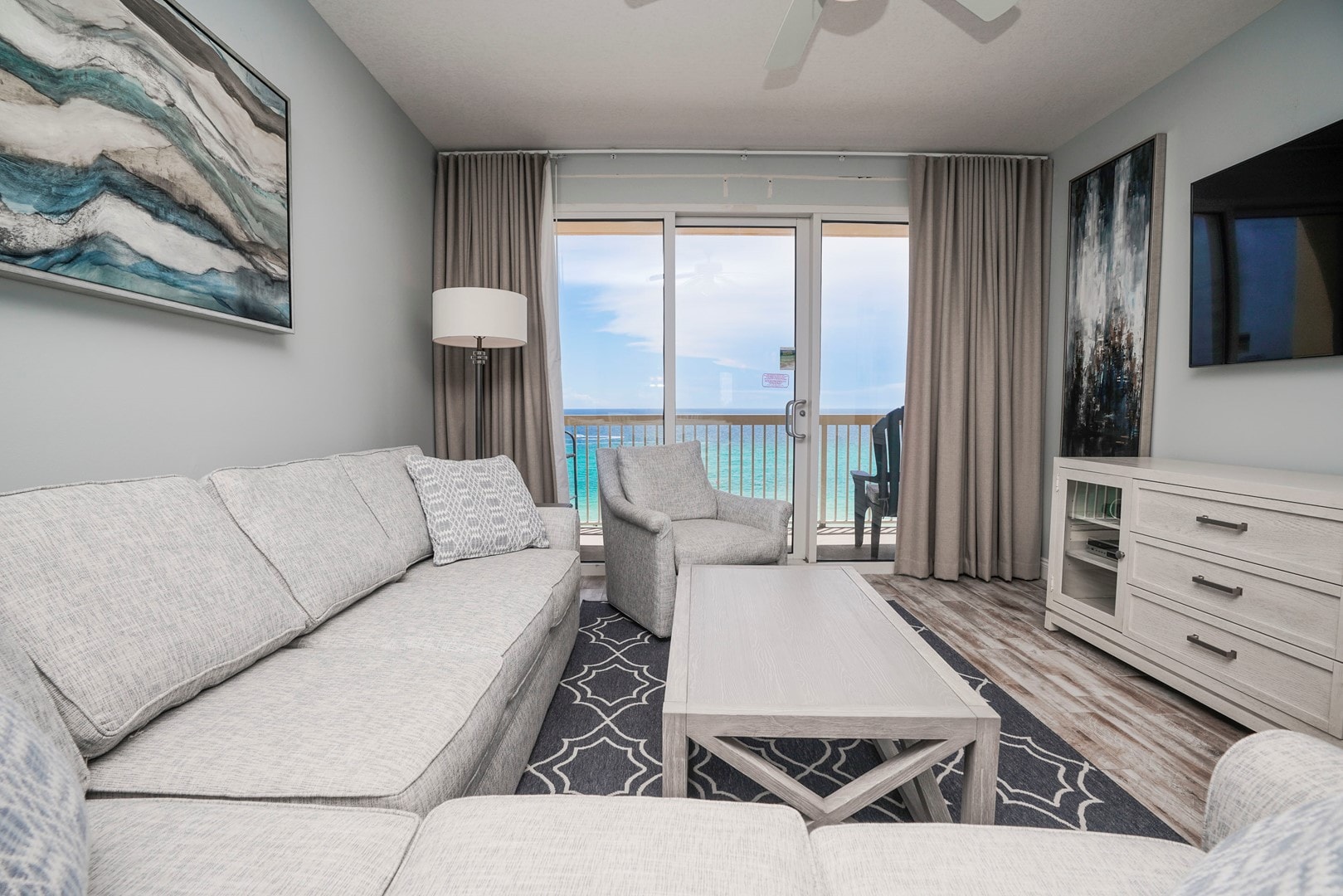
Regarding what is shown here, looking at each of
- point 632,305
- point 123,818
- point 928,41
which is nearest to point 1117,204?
point 928,41

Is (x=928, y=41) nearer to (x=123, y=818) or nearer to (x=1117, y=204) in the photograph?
(x=1117, y=204)

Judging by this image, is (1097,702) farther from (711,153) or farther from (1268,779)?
(711,153)

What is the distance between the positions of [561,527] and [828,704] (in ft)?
5.00

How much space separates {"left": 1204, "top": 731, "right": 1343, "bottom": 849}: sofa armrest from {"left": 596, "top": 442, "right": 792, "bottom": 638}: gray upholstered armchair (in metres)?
1.70

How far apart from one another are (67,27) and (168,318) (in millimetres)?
678

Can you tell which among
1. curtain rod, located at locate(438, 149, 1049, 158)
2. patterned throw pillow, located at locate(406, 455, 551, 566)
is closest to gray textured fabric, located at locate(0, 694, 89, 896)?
patterned throw pillow, located at locate(406, 455, 551, 566)

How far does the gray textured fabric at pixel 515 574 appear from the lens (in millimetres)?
1841

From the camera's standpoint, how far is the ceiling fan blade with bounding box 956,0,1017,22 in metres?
1.82

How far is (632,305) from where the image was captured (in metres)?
3.68

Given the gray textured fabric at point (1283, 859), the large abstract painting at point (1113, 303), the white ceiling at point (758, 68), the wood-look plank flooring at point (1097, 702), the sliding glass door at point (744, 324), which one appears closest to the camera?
the gray textured fabric at point (1283, 859)

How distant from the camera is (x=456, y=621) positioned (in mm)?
1516

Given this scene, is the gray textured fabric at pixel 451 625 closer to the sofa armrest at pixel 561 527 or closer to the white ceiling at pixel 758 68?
the sofa armrest at pixel 561 527

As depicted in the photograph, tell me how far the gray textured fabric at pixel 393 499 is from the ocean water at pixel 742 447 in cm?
164

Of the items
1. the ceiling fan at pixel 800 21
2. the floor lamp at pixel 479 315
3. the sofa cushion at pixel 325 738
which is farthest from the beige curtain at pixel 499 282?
the sofa cushion at pixel 325 738
